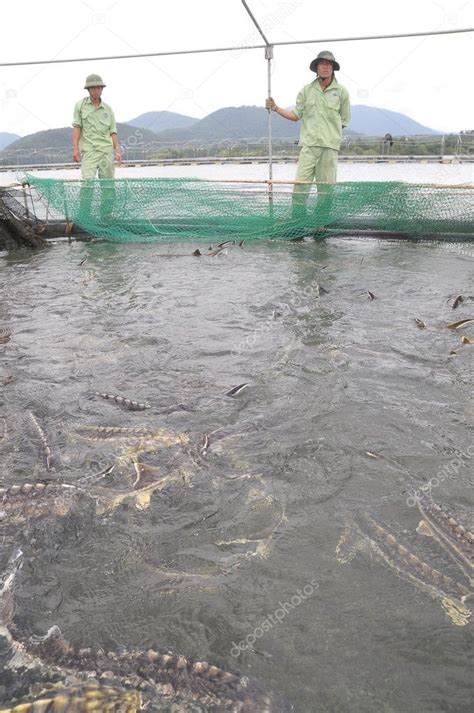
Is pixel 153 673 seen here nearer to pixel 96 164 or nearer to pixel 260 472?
pixel 260 472

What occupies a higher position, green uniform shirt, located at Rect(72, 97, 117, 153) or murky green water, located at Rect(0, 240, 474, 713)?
green uniform shirt, located at Rect(72, 97, 117, 153)

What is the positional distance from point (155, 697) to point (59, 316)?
15.2ft

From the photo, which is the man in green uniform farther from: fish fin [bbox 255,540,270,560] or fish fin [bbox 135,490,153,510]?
fish fin [bbox 255,540,270,560]

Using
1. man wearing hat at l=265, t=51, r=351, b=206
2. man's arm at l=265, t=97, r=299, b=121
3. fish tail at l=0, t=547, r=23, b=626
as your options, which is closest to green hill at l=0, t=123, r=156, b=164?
man's arm at l=265, t=97, r=299, b=121

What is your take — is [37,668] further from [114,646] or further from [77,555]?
[77,555]

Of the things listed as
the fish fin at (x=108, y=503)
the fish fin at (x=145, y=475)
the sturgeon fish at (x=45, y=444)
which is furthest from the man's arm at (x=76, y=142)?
the fish fin at (x=108, y=503)

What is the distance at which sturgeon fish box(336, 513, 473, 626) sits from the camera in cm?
227

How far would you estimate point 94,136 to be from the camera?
32.5 feet

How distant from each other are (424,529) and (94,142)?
9.21 m

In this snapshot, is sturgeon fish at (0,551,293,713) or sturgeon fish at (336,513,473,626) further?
sturgeon fish at (336,513,473,626)

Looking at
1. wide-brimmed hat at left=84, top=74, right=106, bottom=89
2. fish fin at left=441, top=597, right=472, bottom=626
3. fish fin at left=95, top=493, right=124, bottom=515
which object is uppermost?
wide-brimmed hat at left=84, top=74, right=106, bottom=89

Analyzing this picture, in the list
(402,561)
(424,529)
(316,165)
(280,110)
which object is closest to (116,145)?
(280,110)

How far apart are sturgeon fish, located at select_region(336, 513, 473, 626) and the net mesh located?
7.12 metres

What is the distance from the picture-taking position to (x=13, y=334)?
5.39m
